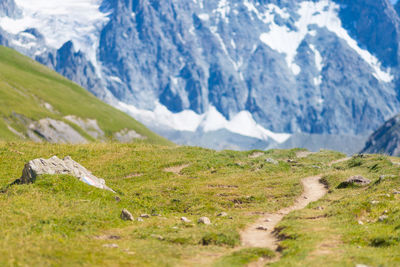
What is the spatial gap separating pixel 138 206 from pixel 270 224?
928 centimetres

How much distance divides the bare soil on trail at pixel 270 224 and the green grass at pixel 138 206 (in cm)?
63

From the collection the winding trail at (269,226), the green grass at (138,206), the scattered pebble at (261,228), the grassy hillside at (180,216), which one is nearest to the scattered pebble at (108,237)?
the grassy hillside at (180,216)

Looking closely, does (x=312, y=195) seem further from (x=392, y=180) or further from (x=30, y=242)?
(x=30, y=242)

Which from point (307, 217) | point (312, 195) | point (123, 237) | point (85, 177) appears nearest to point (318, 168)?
point (312, 195)

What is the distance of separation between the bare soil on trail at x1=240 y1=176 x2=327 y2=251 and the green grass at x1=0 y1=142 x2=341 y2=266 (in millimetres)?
634

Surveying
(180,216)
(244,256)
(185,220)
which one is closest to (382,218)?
(244,256)

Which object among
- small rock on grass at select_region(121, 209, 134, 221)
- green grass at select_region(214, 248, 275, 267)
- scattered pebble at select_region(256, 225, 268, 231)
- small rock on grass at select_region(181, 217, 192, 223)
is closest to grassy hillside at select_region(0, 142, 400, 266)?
green grass at select_region(214, 248, 275, 267)

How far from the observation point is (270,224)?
27.9 m

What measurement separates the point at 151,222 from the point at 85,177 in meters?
8.16

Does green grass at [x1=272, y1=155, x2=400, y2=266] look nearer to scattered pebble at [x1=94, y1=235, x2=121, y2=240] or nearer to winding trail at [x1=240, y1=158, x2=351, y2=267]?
winding trail at [x1=240, y1=158, x2=351, y2=267]

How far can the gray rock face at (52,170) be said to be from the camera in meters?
31.5

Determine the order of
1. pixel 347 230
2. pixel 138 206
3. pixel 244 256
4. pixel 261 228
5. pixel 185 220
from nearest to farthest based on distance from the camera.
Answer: pixel 244 256, pixel 347 230, pixel 261 228, pixel 185 220, pixel 138 206

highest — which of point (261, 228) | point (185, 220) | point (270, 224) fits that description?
point (261, 228)

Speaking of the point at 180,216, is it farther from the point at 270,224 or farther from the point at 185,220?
the point at 270,224
